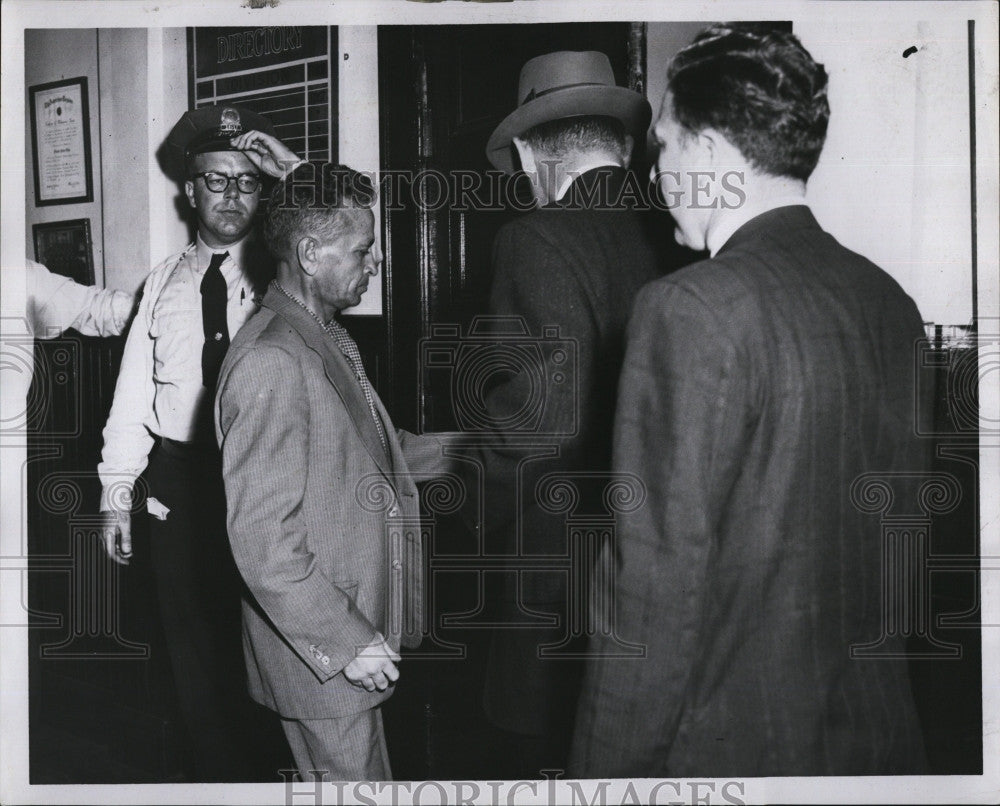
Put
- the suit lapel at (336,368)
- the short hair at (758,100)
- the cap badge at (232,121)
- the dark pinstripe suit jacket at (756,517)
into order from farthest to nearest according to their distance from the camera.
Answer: the cap badge at (232,121) → the suit lapel at (336,368) → the short hair at (758,100) → the dark pinstripe suit jacket at (756,517)

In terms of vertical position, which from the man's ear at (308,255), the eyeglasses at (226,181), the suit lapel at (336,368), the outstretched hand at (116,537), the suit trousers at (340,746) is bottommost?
the suit trousers at (340,746)

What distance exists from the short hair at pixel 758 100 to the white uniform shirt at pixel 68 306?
109 centimetres

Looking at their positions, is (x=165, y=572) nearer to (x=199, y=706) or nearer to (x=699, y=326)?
(x=199, y=706)

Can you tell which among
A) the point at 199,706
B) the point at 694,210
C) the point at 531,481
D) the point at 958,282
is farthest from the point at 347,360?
the point at 958,282

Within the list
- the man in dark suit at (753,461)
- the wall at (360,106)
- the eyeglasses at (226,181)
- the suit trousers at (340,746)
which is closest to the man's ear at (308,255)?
the wall at (360,106)

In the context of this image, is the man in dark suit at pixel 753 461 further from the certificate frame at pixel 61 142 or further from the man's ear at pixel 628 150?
the certificate frame at pixel 61 142

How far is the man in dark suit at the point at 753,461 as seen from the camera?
1102mm

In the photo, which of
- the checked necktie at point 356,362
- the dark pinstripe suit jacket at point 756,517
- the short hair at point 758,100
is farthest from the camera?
the checked necktie at point 356,362

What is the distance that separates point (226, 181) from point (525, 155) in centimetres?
57

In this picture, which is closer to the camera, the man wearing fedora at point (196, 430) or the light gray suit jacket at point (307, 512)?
the light gray suit jacket at point (307, 512)

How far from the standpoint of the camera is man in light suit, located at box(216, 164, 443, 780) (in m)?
1.33

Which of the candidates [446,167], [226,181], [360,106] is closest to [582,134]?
[446,167]

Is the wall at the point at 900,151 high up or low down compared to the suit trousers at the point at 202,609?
up

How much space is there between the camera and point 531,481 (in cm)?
151
